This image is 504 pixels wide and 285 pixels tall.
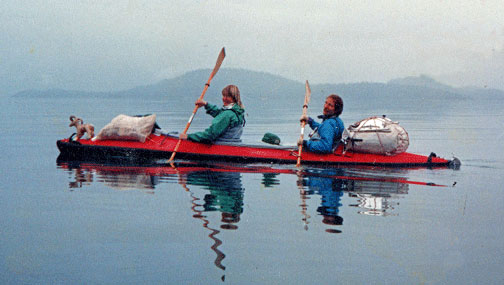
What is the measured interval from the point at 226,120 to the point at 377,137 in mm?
3077

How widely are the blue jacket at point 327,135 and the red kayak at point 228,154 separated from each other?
0.25 metres

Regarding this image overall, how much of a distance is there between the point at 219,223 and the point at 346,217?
1.63 metres

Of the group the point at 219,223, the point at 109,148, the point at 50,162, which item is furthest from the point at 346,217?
the point at 50,162

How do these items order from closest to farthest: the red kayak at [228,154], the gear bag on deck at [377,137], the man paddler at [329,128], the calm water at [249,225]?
the calm water at [249,225] < the man paddler at [329,128] < the gear bag on deck at [377,137] < the red kayak at [228,154]

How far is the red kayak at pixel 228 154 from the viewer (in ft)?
35.9

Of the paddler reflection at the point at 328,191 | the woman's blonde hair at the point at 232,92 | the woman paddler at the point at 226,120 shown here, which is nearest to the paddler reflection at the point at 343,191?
the paddler reflection at the point at 328,191

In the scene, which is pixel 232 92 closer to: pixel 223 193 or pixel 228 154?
pixel 228 154

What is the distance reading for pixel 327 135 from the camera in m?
10.5

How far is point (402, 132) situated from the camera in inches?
425

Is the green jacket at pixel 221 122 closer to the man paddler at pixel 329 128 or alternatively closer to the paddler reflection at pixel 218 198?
the paddler reflection at pixel 218 198

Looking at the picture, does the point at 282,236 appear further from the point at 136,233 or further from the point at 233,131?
the point at 233,131

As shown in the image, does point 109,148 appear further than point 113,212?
Yes

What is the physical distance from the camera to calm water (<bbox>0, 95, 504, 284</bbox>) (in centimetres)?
493

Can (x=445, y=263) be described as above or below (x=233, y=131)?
below
